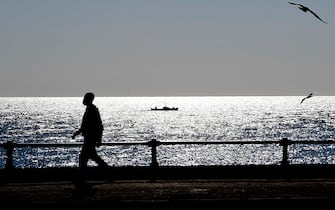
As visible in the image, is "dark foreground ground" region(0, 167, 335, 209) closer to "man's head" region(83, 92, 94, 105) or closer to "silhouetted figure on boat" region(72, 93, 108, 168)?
"silhouetted figure on boat" region(72, 93, 108, 168)

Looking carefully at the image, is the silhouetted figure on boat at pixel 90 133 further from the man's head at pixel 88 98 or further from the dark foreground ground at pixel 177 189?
the dark foreground ground at pixel 177 189

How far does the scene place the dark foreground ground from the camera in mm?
11312

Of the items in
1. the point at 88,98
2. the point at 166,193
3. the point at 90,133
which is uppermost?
the point at 88,98

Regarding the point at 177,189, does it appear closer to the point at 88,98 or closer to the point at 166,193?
the point at 166,193

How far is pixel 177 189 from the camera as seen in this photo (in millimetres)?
13406

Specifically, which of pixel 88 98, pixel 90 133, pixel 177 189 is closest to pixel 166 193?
pixel 177 189

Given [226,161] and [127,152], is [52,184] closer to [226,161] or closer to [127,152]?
[226,161]

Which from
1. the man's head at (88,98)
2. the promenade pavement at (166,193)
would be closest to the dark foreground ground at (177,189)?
the promenade pavement at (166,193)

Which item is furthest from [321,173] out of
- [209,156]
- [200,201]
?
[209,156]

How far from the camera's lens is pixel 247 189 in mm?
13375

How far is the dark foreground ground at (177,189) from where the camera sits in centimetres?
1131

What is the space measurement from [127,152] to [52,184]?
310ft

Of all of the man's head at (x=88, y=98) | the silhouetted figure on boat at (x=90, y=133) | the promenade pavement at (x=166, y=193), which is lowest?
the promenade pavement at (x=166, y=193)

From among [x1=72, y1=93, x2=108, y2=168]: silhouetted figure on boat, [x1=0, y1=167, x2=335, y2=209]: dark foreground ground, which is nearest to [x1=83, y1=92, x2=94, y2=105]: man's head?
[x1=72, y1=93, x2=108, y2=168]: silhouetted figure on boat
